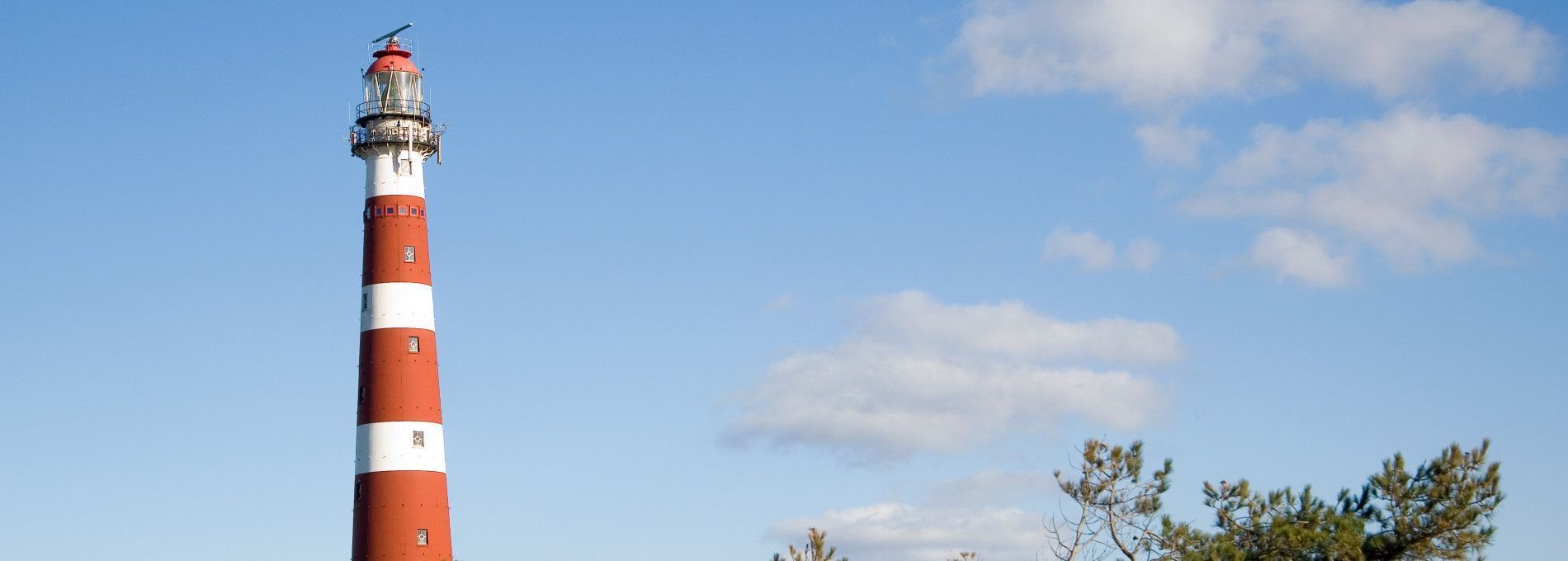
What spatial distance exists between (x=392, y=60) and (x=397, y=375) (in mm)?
13433

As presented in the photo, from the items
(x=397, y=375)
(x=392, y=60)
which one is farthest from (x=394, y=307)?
(x=392, y=60)

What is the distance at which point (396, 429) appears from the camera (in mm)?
74875

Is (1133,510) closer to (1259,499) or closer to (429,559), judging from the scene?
(1259,499)

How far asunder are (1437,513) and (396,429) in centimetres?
3788

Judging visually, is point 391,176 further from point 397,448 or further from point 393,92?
point 397,448

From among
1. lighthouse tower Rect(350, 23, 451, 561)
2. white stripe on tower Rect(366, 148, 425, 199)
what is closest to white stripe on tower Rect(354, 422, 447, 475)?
lighthouse tower Rect(350, 23, 451, 561)

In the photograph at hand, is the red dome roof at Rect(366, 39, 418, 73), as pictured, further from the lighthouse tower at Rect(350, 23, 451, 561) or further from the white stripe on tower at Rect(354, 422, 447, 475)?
the white stripe on tower at Rect(354, 422, 447, 475)

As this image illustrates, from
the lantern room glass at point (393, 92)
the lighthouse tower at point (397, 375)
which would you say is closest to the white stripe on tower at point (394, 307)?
the lighthouse tower at point (397, 375)

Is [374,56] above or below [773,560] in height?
above

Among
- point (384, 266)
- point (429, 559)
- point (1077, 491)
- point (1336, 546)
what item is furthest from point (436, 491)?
point (1336, 546)

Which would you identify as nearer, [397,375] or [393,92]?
[397,375]

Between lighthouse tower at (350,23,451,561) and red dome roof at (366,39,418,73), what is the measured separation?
2662 mm

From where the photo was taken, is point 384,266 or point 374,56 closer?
point 384,266

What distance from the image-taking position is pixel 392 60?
81.1 meters
